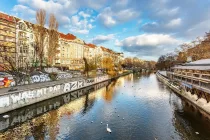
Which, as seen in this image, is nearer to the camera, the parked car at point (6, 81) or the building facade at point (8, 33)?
the parked car at point (6, 81)

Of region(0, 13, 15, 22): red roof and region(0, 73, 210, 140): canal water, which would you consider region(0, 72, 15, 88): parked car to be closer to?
region(0, 73, 210, 140): canal water

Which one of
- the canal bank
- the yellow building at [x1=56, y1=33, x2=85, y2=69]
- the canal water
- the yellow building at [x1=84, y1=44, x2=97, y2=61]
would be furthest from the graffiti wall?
the yellow building at [x1=84, y1=44, x2=97, y2=61]

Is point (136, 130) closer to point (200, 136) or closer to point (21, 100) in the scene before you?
point (200, 136)

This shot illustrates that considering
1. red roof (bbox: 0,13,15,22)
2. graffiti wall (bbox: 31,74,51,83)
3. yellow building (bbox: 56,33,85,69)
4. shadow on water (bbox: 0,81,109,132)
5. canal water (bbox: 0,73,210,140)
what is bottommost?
canal water (bbox: 0,73,210,140)

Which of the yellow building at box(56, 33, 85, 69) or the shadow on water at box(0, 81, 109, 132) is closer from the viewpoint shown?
the shadow on water at box(0, 81, 109, 132)

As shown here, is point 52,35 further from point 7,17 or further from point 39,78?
point 39,78

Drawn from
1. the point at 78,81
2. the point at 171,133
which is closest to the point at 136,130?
the point at 171,133

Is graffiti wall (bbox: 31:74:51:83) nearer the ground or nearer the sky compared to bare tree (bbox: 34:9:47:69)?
nearer the ground

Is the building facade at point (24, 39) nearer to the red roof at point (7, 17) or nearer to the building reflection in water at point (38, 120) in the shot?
the red roof at point (7, 17)

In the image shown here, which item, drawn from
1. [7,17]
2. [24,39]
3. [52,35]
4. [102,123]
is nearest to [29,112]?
[102,123]

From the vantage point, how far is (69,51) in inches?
4488

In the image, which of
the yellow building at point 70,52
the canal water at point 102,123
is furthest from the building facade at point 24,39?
the canal water at point 102,123

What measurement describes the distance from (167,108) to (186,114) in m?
4.71

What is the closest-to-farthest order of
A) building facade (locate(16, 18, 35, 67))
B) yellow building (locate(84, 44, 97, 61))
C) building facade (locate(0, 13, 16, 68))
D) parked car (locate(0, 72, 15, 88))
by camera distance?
parked car (locate(0, 72, 15, 88)), building facade (locate(0, 13, 16, 68)), building facade (locate(16, 18, 35, 67)), yellow building (locate(84, 44, 97, 61))
